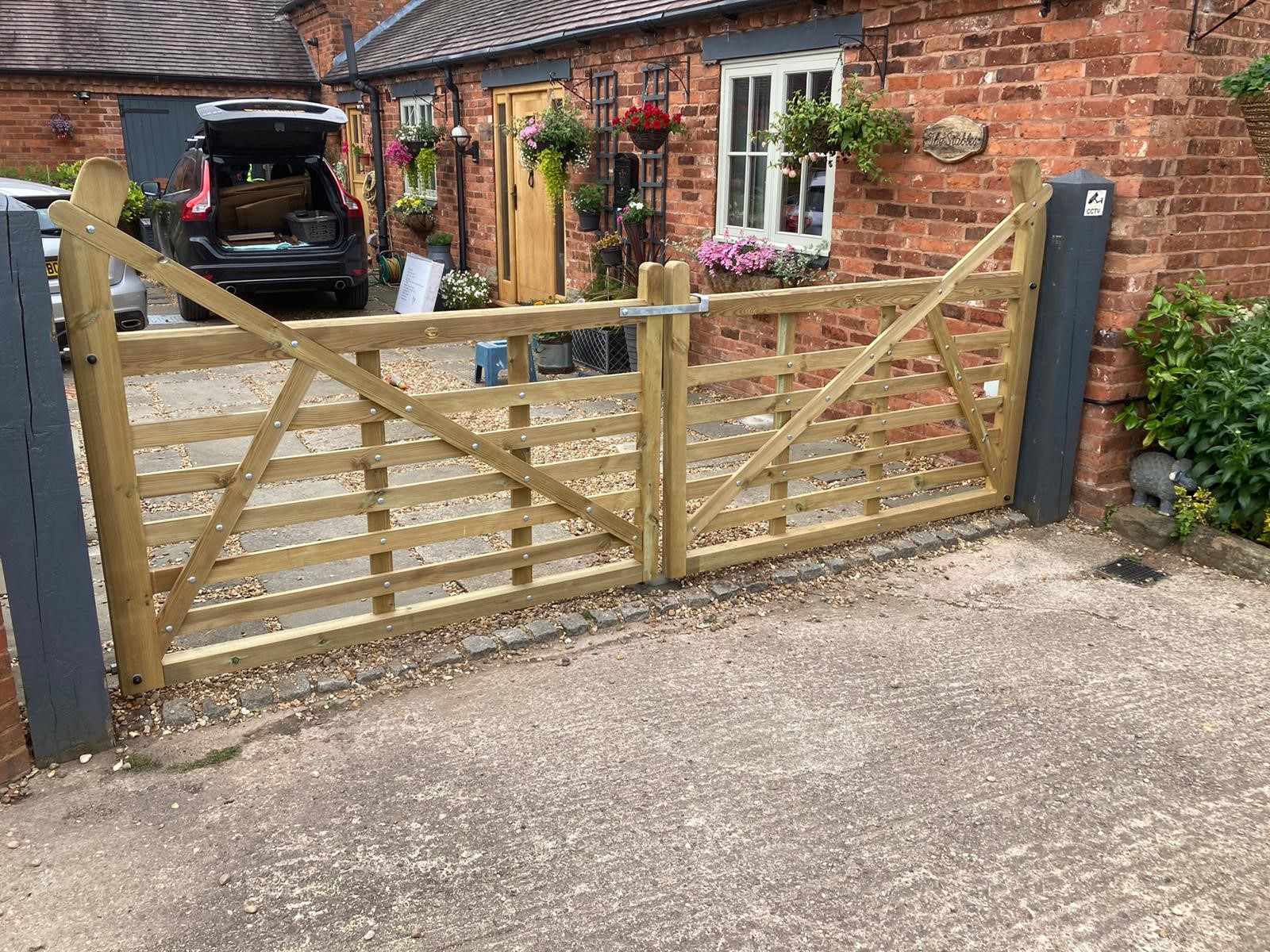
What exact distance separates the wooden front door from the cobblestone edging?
636 cm

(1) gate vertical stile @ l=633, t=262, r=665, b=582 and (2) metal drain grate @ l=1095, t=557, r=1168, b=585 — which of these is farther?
(2) metal drain grate @ l=1095, t=557, r=1168, b=585

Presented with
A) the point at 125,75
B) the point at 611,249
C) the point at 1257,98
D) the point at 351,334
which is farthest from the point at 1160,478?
the point at 125,75

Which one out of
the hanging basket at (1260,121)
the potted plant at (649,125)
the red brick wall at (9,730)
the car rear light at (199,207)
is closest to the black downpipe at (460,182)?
the car rear light at (199,207)

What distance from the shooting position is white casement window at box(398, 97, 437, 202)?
43.6ft

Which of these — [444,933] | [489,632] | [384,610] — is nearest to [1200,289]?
[489,632]

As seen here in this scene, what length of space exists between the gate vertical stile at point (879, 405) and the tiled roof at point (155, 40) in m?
16.7

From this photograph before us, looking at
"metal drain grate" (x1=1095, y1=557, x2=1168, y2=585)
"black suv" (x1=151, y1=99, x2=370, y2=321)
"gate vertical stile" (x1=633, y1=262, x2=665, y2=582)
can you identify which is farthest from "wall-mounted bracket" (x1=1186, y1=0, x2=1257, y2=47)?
"black suv" (x1=151, y1=99, x2=370, y2=321)

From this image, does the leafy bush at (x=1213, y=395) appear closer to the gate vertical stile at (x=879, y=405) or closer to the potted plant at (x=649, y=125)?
the gate vertical stile at (x=879, y=405)

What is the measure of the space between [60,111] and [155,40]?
234cm

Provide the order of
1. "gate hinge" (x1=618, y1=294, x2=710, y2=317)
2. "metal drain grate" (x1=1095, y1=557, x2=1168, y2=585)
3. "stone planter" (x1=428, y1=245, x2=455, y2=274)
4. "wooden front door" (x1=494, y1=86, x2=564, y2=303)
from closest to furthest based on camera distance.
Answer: "gate hinge" (x1=618, y1=294, x2=710, y2=317)
"metal drain grate" (x1=1095, y1=557, x2=1168, y2=585)
"wooden front door" (x1=494, y1=86, x2=564, y2=303)
"stone planter" (x1=428, y1=245, x2=455, y2=274)

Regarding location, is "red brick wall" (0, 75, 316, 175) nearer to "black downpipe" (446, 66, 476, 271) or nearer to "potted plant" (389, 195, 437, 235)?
"potted plant" (389, 195, 437, 235)

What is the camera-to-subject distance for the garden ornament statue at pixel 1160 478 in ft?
16.3

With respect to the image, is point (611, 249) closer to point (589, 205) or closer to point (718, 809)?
point (589, 205)

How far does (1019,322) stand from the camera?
5.05 meters
